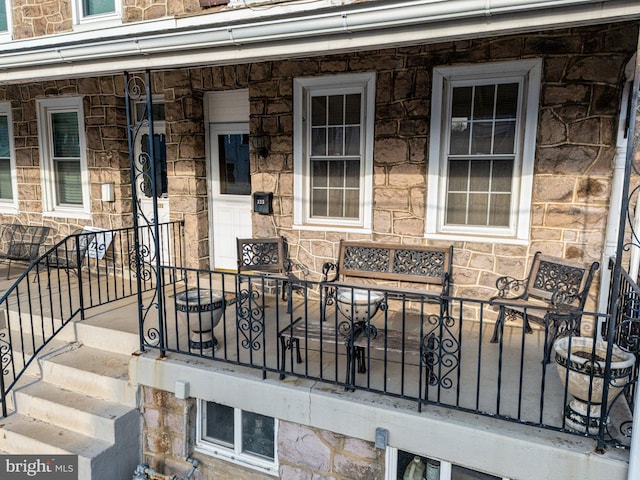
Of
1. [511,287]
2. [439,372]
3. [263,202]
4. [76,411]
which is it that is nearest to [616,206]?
[511,287]

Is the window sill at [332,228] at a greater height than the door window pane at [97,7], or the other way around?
the door window pane at [97,7]

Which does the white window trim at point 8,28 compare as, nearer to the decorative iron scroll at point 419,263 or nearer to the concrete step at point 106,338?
the concrete step at point 106,338

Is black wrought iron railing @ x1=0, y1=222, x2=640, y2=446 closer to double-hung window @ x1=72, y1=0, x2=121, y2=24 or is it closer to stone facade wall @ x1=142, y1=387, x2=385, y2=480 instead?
stone facade wall @ x1=142, y1=387, x2=385, y2=480

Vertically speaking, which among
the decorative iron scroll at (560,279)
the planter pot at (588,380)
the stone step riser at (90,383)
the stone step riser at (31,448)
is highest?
the decorative iron scroll at (560,279)

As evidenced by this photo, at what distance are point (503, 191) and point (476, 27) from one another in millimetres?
2169

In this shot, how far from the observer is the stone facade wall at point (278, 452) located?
9.34 feet

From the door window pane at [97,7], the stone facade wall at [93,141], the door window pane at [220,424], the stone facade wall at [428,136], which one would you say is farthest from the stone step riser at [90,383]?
the door window pane at [97,7]

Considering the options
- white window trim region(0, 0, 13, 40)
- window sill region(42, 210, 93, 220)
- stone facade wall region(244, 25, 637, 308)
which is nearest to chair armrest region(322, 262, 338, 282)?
stone facade wall region(244, 25, 637, 308)

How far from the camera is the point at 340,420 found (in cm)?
281

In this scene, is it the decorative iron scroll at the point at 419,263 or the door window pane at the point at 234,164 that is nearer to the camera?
the decorative iron scroll at the point at 419,263

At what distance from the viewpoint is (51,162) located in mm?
6398

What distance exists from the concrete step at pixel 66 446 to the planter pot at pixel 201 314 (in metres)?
0.92

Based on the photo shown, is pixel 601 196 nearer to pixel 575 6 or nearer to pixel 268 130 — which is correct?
pixel 575 6

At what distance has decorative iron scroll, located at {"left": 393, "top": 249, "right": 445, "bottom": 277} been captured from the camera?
4.33 m
